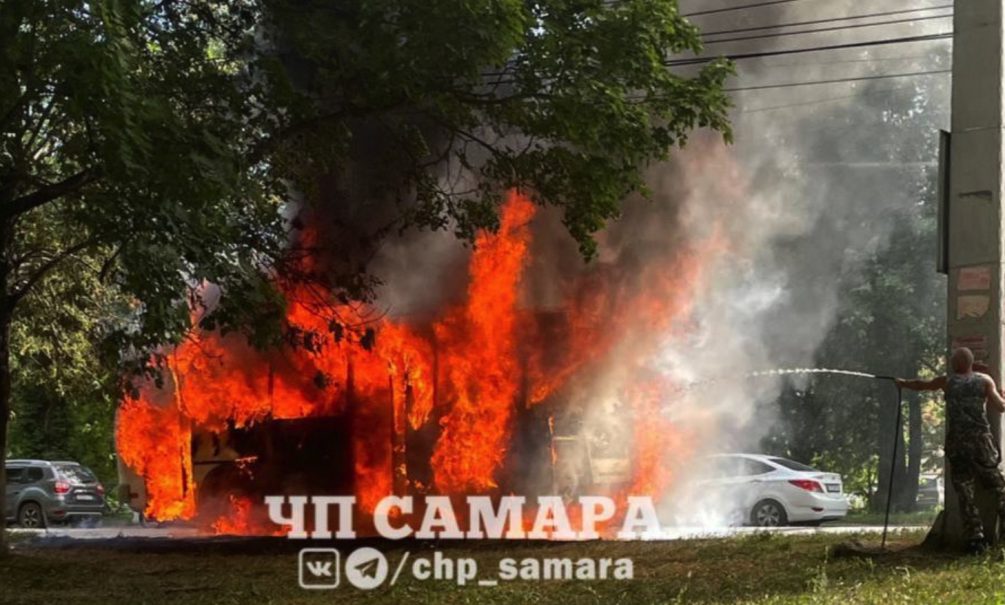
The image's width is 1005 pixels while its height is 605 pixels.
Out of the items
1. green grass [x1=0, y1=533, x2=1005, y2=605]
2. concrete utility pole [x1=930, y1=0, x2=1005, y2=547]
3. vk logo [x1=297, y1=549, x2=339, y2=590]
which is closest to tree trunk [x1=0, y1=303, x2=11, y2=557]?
green grass [x1=0, y1=533, x2=1005, y2=605]

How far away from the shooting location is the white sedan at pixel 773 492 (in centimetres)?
1947

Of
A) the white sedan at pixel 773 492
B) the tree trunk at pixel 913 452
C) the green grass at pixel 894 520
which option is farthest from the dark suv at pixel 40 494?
the tree trunk at pixel 913 452

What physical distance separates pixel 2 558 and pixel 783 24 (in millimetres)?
12498

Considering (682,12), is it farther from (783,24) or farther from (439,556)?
(439,556)

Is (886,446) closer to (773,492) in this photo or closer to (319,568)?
(773,492)

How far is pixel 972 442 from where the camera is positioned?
10.1 m

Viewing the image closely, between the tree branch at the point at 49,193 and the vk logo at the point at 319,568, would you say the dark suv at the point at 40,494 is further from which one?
the tree branch at the point at 49,193

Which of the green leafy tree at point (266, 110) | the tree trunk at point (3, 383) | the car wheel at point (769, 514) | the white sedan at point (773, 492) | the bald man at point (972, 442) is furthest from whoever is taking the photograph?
the car wheel at point (769, 514)

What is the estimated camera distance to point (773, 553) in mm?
11508

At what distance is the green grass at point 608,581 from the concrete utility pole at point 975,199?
1.26 metres

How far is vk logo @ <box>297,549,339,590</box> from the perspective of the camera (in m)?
11.2

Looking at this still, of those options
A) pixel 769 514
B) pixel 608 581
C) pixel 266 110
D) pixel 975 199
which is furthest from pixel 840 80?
pixel 608 581

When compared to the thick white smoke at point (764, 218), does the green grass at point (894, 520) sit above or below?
below

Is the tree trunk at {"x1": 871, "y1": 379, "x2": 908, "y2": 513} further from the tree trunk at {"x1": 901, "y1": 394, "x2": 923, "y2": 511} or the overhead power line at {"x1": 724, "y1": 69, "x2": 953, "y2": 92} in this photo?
the overhead power line at {"x1": 724, "y1": 69, "x2": 953, "y2": 92}
